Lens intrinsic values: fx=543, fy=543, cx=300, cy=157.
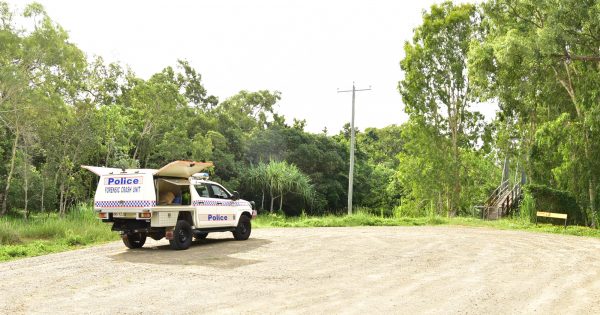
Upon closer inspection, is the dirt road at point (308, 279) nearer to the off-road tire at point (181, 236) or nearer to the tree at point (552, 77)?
the off-road tire at point (181, 236)

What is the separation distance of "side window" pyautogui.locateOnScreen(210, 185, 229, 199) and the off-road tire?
1.61 m

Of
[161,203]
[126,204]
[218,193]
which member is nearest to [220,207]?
[218,193]

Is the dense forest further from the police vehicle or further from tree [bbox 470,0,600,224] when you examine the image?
the police vehicle

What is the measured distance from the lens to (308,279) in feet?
32.7

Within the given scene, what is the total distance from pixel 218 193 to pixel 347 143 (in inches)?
1449

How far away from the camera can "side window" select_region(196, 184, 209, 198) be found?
51.0 feet

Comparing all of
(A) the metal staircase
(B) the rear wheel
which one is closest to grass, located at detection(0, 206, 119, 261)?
(B) the rear wheel

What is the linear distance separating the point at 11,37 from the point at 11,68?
1.20 meters

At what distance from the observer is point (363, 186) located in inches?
1950

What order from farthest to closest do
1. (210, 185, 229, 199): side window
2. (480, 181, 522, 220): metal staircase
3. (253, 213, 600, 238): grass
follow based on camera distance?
(480, 181, 522, 220): metal staircase → (253, 213, 600, 238): grass → (210, 185, 229, 199): side window

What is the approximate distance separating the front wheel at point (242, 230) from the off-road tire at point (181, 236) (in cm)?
250

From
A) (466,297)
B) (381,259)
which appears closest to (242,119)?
(381,259)

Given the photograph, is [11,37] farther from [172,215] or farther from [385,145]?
[385,145]

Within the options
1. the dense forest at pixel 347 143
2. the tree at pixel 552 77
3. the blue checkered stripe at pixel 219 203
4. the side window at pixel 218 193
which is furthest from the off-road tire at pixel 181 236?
the tree at pixel 552 77
